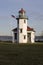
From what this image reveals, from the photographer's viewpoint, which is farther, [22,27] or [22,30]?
[22,30]

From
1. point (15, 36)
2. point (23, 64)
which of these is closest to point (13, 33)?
point (15, 36)

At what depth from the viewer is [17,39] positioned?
50219 mm

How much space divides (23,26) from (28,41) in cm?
301

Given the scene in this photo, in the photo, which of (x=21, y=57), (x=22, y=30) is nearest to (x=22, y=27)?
(x=22, y=30)

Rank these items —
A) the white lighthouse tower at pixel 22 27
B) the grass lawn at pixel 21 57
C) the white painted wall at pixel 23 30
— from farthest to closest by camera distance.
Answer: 1. the white lighthouse tower at pixel 22 27
2. the white painted wall at pixel 23 30
3. the grass lawn at pixel 21 57

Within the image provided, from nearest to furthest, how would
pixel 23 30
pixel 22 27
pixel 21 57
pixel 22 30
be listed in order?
pixel 21 57
pixel 22 27
pixel 22 30
pixel 23 30

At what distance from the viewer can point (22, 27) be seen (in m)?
50.3

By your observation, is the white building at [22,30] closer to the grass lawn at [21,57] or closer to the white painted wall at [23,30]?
the white painted wall at [23,30]

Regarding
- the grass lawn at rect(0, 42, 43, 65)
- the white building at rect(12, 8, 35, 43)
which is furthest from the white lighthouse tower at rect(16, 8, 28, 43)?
the grass lawn at rect(0, 42, 43, 65)

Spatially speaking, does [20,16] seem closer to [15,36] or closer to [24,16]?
[24,16]

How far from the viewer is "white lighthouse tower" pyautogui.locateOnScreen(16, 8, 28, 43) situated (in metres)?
50.1

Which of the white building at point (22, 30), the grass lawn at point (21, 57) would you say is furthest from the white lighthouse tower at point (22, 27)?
the grass lawn at point (21, 57)

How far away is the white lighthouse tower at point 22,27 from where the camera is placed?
164 feet

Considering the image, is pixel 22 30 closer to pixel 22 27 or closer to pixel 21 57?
pixel 22 27
